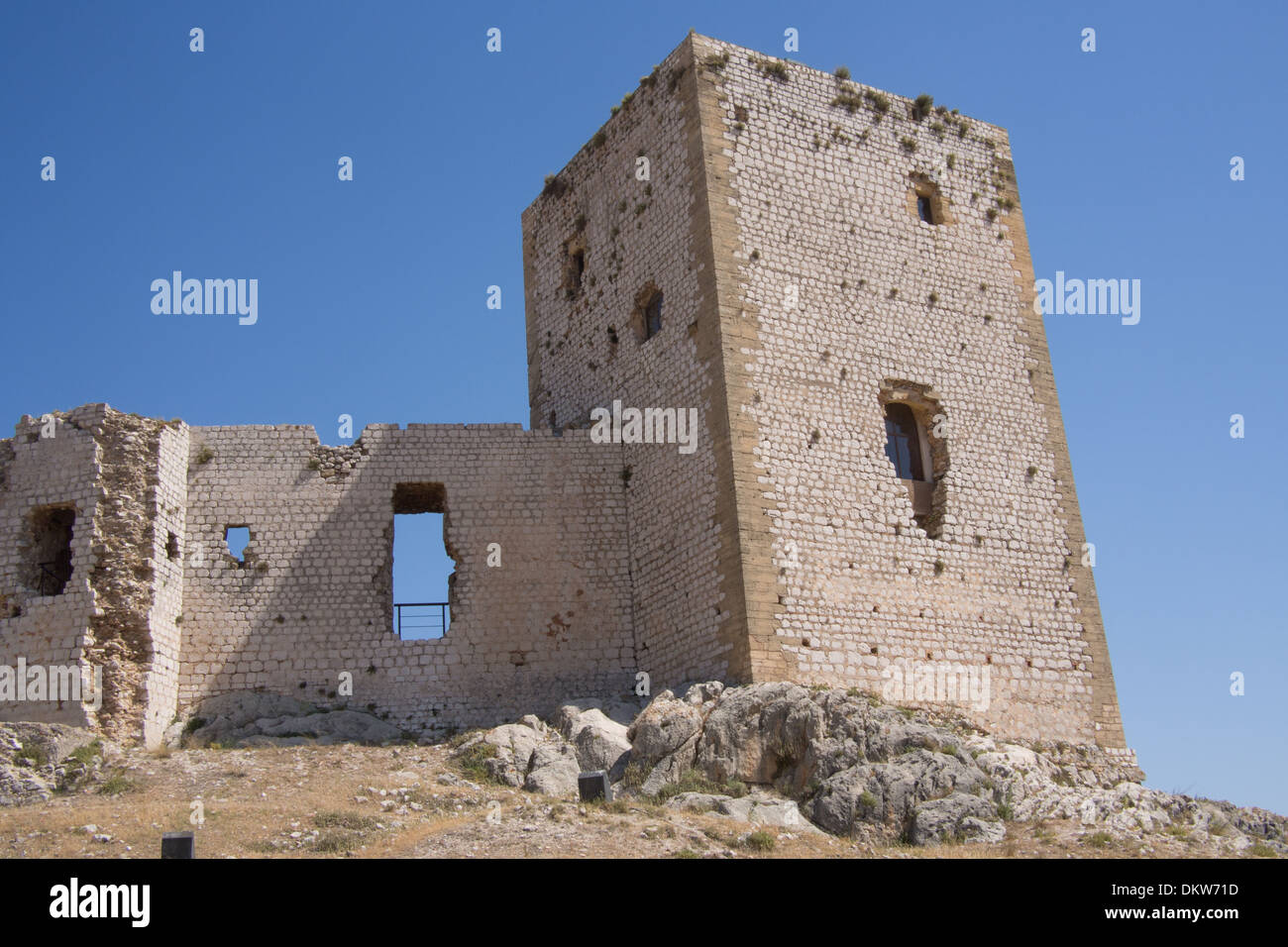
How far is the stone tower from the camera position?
16.3m

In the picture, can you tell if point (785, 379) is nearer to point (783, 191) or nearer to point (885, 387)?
point (885, 387)

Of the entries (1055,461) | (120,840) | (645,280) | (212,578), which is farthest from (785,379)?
(120,840)

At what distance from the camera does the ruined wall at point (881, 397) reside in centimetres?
1641

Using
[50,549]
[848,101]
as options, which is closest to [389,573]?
[50,549]

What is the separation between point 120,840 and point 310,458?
23.8 ft

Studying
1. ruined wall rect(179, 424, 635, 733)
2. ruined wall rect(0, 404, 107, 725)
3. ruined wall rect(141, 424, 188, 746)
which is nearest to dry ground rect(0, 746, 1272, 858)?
ruined wall rect(141, 424, 188, 746)

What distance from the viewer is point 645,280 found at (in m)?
18.8

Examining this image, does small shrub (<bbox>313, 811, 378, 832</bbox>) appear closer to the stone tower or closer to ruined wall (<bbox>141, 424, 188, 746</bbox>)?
ruined wall (<bbox>141, 424, 188, 746</bbox>)

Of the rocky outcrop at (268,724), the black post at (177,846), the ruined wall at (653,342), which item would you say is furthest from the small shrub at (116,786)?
the ruined wall at (653,342)
